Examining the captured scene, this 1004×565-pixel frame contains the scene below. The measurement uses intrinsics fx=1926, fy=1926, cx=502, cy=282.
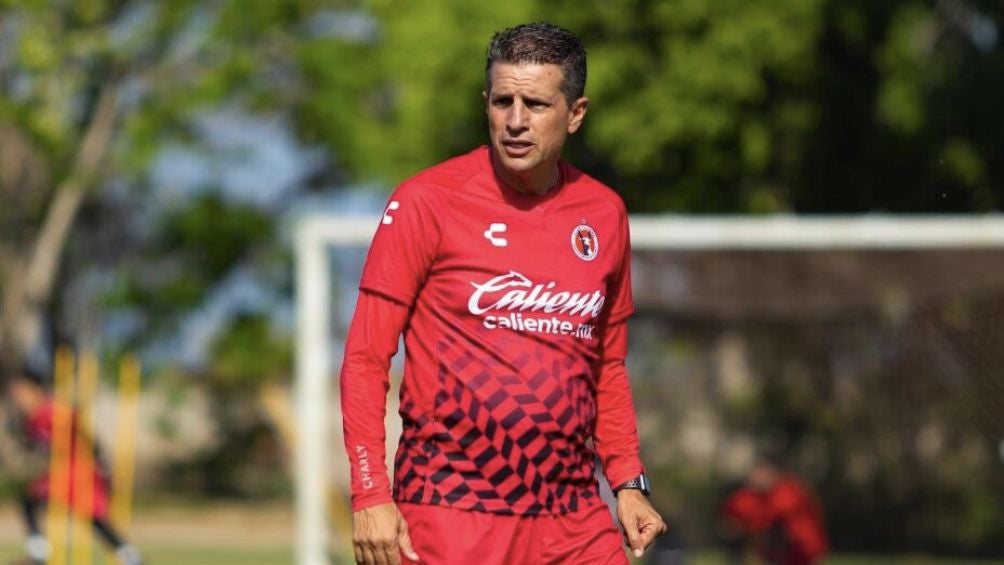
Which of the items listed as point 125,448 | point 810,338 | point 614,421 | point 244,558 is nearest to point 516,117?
point 614,421

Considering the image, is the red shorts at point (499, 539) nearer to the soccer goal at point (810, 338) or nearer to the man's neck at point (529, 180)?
the man's neck at point (529, 180)

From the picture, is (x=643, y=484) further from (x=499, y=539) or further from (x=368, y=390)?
(x=368, y=390)

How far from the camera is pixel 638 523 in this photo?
205 inches

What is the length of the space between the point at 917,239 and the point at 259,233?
19.1 metres

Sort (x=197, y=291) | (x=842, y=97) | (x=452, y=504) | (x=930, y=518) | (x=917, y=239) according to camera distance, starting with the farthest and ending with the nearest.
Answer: (x=197, y=291) < (x=842, y=97) < (x=930, y=518) < (x=917, y=239) < (x=452, y=504)

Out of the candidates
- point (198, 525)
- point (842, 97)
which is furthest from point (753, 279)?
point (198, 525)

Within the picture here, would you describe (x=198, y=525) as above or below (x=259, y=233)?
below

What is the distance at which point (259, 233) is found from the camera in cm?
3416

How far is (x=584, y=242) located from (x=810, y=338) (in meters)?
16.0

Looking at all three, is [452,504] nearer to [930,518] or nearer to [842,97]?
[930,518]

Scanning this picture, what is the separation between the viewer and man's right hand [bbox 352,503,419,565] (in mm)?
4742

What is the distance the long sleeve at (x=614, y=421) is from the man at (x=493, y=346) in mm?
167

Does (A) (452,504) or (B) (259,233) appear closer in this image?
(A) (452,504)

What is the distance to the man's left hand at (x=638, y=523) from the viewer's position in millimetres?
5184
